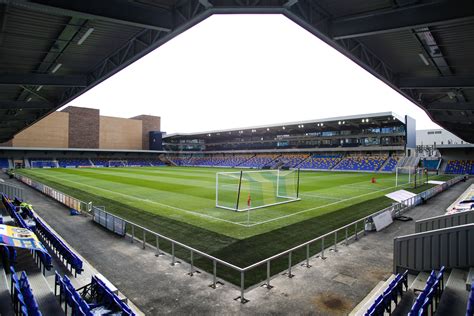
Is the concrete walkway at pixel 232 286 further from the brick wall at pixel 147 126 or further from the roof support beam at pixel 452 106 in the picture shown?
the brick wall at pixel 147 126

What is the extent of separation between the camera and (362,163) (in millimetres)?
57719

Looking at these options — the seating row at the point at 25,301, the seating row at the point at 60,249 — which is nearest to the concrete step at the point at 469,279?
the seating row at the point at 25,301

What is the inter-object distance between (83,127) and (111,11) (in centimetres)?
8030

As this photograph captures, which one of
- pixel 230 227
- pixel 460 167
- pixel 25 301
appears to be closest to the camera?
pixel 25 301

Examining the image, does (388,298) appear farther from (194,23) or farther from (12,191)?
(12,191)

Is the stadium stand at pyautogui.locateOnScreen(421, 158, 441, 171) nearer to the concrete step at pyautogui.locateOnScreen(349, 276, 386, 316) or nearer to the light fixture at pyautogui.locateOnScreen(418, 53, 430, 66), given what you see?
the light fixture at pyautogui.locateOnScreen(418, 53, 430, 66)

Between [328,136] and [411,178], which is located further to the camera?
[328,136]

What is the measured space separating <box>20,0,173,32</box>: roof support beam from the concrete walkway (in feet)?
22.2

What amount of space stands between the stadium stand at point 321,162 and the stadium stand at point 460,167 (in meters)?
19.5

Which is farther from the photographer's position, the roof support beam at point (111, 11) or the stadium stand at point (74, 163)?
the stadium stand at point (74, 163)

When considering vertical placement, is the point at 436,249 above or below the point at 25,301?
above

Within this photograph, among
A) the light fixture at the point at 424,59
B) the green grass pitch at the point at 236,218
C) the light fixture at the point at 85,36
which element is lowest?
the green grass pitch at the point at 236,218

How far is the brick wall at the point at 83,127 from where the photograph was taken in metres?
75.1

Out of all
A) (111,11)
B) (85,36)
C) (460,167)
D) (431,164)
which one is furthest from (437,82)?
(431,164)
